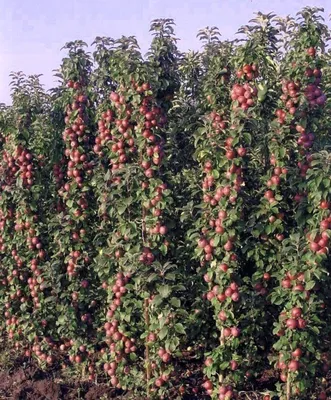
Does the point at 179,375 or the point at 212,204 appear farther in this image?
the point at 179,375

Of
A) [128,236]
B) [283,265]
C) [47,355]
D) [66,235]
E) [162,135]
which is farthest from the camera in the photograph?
[47,355]

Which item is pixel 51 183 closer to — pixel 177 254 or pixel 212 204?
pixel 177 254

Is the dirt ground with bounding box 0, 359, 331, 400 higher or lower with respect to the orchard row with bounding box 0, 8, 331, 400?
lower

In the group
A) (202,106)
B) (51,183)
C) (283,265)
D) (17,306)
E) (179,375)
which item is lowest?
(179,375)

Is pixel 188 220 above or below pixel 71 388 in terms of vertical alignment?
above

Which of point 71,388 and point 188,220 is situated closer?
point 188,220

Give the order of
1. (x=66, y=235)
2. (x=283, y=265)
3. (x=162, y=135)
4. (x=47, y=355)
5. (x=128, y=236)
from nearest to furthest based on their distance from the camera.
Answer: (x=283, y=265)
(x=128, y=236)
(x=162, y=135)
(x=66, y=235)
(x=47, y=355)

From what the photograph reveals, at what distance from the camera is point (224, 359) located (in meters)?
5.04

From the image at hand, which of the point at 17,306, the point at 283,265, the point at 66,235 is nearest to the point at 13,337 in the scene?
the point at 17,306

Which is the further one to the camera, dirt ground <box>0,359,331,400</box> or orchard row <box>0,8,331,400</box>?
dirt ground <box>0,359,331,400</box>

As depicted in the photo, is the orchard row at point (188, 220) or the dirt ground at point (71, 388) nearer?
the orchard row at point (188, 220)

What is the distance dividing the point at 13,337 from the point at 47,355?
0.62 metres

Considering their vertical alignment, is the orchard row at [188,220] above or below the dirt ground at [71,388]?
above

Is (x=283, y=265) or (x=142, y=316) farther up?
(x=283, y=265)
